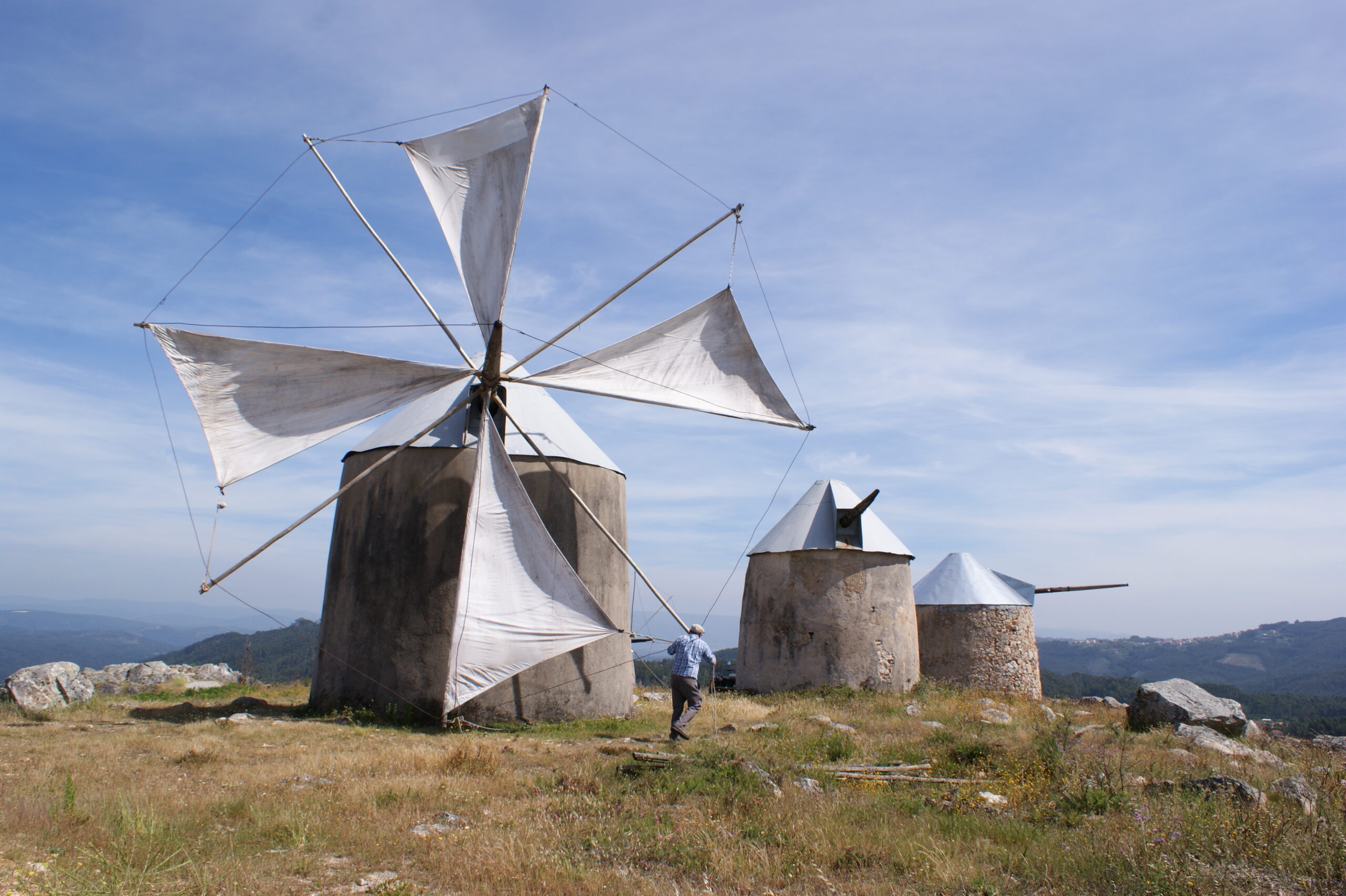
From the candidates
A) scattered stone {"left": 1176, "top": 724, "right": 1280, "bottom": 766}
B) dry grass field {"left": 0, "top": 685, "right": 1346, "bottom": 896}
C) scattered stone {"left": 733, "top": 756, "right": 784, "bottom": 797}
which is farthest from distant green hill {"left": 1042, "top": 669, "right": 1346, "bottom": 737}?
scattered stone {"left": 733, "top": 756, "right": 784, "bottom": 797}

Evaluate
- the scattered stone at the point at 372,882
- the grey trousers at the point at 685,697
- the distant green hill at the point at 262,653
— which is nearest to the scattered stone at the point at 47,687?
the grey trousers at the point at 685,697

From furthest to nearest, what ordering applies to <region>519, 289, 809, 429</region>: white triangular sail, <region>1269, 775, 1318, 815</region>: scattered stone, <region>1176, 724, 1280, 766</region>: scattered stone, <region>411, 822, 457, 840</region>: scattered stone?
1. <region>519, 289, 809, 429</region>: white triangular sail
2. <region>1176, 724, 1280, 766</region>: scattered stone
3. <region>1269, 775, 1318, 815</region>: scattered stone
4. <region>411, 822, 457, 840</region>: scattered stone

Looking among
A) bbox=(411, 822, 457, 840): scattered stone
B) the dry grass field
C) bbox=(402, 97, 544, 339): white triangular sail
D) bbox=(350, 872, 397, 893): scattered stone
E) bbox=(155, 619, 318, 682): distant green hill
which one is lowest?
bbox=(155, 619, 318, 682): distant green hill

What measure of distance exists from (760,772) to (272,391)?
758cm

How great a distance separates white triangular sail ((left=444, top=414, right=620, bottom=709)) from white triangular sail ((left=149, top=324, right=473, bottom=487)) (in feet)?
5.06

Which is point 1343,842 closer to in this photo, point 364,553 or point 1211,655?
point 364,553

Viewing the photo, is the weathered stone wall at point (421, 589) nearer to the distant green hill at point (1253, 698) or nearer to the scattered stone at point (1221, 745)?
the scattered stone at point (1221, 745)

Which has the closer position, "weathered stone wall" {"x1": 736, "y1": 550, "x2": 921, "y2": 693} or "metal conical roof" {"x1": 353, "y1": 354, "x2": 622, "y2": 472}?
"metal conical roof" {"x1": 353, "y1": 354, "x2": 622, "y2": 472}

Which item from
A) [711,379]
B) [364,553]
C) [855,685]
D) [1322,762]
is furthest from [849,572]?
[364,553]

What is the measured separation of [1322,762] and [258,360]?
14.0 meters

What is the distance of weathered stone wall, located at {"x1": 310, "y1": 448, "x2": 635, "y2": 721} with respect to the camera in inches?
470

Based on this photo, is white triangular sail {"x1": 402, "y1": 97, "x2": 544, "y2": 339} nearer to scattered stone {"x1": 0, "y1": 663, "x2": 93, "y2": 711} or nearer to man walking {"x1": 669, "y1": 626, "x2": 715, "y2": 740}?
man walking {"x1": 669, "y1": 626, "x2": 715, "y2": 740}

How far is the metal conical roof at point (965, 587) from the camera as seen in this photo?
2280 centimetres

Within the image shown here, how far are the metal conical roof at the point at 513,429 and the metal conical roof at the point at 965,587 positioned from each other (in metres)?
12.2
